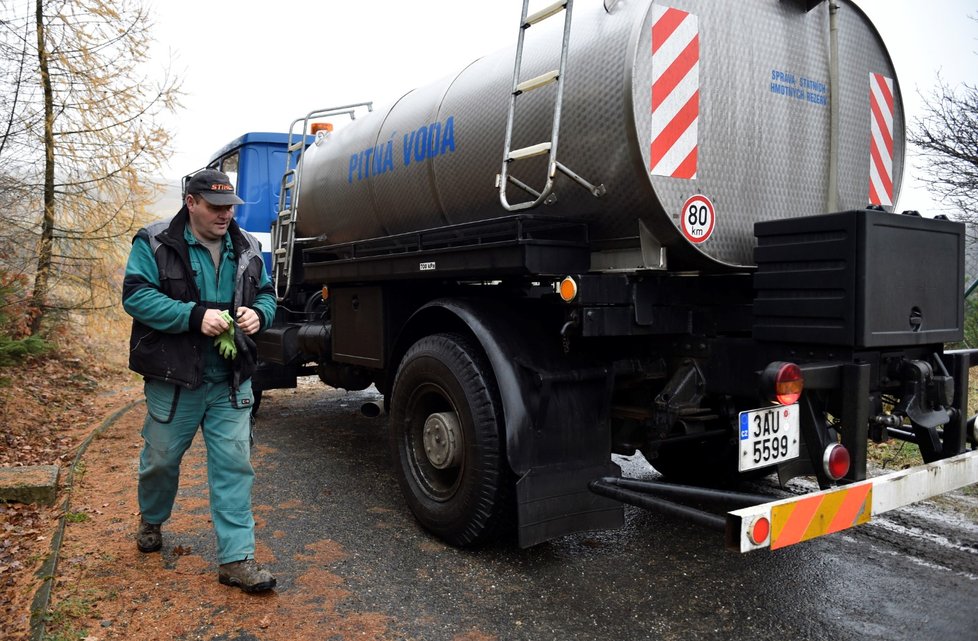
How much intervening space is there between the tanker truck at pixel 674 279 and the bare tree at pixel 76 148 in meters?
6.87

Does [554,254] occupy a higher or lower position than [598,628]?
higher

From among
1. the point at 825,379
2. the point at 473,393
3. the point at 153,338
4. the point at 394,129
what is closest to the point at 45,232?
the point at 394,129

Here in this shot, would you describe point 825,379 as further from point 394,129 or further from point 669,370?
point 394,129

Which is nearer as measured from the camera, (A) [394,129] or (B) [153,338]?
(B) [153,338]

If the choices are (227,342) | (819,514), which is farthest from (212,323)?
(819,514)

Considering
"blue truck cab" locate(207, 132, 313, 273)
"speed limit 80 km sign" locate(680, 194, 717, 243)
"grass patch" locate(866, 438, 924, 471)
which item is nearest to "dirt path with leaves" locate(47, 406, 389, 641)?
"speed limit 80 km sign" locate(680, 194, 717, 243)

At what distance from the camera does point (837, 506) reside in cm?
264

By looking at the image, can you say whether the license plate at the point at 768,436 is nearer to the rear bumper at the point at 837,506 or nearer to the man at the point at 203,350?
the rear bumper at the point at 837,506

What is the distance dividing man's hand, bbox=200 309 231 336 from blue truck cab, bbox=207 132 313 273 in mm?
4264

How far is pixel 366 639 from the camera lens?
2.92m

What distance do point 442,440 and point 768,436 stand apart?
1.74 m

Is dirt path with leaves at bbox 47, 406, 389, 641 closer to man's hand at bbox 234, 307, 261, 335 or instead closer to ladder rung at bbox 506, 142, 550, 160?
man's hand at bbox 234, 307, 261, 335

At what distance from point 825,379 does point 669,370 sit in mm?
889

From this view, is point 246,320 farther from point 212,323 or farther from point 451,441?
point 451,441
